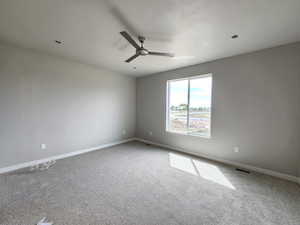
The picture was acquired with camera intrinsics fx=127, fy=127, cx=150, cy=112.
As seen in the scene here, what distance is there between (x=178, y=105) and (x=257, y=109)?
2036 mm

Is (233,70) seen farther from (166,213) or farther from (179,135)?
(166,213)

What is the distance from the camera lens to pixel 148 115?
16.1ft

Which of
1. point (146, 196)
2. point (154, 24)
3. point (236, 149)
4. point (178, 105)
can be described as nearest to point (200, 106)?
point (178, 105)

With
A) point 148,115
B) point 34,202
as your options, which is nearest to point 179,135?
point 148,115

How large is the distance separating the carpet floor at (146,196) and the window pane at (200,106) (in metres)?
1.06

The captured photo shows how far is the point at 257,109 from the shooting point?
2.77m

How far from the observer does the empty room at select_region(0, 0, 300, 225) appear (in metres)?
1.66

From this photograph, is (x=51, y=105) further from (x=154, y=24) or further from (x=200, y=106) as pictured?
(x=200, y=106)

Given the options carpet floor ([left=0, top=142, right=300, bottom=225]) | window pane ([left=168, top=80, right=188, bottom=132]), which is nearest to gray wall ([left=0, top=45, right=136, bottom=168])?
carpet floor ([left=0, top=142, right=300, bottom=225])

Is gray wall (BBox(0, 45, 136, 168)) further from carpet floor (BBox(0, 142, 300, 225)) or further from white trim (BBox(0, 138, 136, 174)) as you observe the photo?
carpet floor (BBox(0, 142, 300, 225))

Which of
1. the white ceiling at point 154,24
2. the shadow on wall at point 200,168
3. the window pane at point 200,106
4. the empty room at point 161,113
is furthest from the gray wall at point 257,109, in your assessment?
the shadow on wall at point 200,168

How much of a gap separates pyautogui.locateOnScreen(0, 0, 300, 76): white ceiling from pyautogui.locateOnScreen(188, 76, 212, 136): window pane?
95 centimetres

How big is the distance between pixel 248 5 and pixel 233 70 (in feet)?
5.64

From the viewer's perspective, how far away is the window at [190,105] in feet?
11.8
